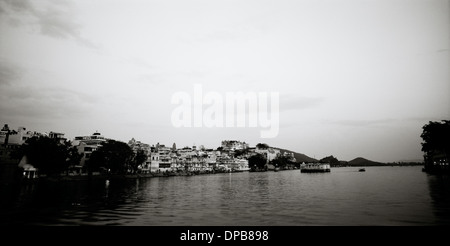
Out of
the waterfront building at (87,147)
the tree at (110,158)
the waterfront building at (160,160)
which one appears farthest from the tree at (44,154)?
the waterfront building at (160,160)

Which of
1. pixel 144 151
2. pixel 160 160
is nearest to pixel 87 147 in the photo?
pixel 144 151

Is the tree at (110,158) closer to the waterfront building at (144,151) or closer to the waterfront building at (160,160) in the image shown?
the waterfront building at (144,151)

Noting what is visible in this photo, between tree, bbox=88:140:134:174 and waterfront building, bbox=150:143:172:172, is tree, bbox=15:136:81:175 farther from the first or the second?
waterfront building, bbox=150:143:172:172

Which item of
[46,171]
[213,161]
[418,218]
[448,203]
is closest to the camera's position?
[418,218]

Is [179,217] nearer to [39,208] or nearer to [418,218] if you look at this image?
[39,208]

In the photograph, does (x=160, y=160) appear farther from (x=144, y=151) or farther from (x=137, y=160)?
(x=137, y=160)

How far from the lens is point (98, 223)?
66.1ft

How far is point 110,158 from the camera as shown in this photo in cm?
9338

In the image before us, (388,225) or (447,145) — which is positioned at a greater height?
(447,145)

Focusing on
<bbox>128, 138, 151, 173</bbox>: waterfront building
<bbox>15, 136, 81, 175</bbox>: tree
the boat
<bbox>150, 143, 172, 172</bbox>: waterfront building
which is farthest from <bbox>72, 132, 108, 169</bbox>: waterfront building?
the boat

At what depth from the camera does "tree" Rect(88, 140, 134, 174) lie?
306ft
